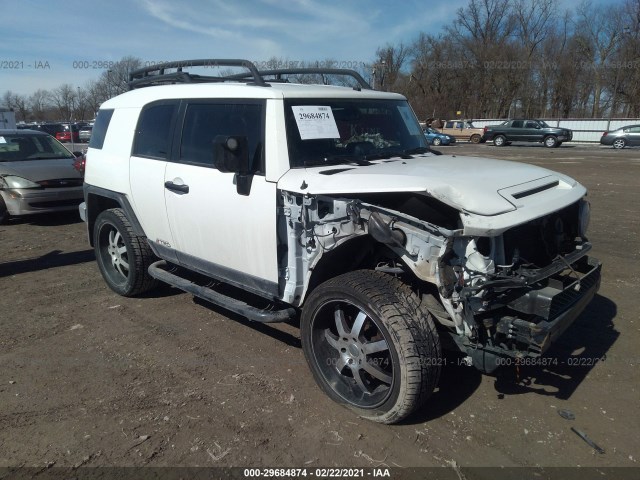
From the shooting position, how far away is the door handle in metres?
4.09

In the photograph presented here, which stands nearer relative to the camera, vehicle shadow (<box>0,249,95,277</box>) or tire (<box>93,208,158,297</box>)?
tire (<box>93,208,158,297</box>)

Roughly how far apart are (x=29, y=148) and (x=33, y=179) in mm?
1431

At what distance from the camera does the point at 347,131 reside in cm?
392

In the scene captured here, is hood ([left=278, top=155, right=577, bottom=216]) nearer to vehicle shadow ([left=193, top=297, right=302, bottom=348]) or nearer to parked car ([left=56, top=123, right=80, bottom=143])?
vehicle shadow ([left=193, top=297, right=302, bottom=348])

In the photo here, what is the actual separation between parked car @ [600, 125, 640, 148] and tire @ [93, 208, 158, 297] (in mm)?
33034

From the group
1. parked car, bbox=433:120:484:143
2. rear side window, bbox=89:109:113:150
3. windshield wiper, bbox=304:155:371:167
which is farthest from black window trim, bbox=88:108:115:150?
parked car, bbox=433:120:484:143

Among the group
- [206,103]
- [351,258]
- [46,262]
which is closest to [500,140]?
[46,262]

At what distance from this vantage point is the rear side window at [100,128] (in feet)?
17.4

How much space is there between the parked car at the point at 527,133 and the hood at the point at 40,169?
30500 millimetres

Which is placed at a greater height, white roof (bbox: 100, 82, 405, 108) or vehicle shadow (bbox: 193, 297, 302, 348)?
white roof (bbox: 100, 82, 405, 108)

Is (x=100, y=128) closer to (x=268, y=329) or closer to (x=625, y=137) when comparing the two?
(x=268, y=329)

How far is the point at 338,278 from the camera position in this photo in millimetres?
3215

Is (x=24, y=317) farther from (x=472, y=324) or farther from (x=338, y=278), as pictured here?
(x=472, y=324)

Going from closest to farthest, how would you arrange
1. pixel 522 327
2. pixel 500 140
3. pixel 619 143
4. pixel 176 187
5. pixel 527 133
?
pixel 522 327 < pixel 176 187 < pixel 619 143 < pixel 527 133 < pixel 500 140
